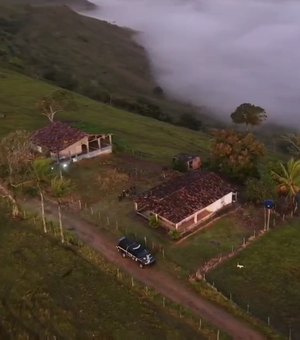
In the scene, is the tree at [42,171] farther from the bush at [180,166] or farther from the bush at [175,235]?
the bush at [180,166]

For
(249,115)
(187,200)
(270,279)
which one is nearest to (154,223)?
(187,200)

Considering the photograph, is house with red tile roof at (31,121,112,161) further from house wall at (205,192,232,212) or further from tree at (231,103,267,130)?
tree at (231,103,267,130)

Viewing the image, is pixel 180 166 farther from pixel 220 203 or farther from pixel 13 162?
pixel 13 162

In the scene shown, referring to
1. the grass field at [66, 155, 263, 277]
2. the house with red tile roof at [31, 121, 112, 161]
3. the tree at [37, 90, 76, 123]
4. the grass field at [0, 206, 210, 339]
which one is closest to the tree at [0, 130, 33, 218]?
the grass field at [66, 155, 263, 277]

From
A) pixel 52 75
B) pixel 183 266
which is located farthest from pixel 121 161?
pixel 52 75

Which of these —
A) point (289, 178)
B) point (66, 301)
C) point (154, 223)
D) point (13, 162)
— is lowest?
point (66, 301)
